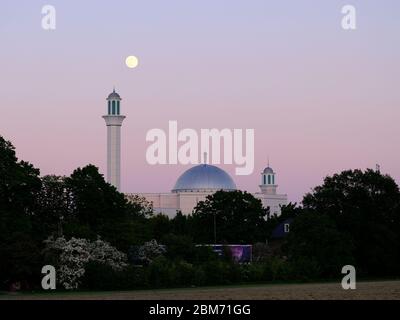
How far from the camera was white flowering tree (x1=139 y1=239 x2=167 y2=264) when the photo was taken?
300ft

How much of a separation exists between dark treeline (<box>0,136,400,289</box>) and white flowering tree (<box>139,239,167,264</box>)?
50 cm

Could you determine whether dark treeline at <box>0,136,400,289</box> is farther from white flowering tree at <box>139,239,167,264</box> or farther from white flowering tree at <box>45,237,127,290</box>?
white flowering tree at <box>45,237,127,290</box>

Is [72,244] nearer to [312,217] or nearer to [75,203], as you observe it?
[75,203]

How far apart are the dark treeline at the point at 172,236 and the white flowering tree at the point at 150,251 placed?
1.63 ft

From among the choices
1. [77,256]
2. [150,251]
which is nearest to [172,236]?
[150,251]

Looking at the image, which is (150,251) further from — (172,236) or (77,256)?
(77,256)

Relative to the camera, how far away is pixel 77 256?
261 feet

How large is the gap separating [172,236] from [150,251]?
3461mm

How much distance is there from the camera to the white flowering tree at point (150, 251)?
91.5m

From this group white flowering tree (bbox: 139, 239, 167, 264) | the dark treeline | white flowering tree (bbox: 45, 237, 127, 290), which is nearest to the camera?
white flowering tree (bbox: 45, 237, 127, 290)

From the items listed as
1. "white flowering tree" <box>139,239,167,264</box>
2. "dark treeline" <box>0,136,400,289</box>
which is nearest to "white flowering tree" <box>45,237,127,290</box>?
"dark treeline" <box>0,136,400,289</box>

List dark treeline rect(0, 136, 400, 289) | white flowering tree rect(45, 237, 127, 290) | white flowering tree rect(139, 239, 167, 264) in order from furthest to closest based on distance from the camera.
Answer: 1. white flowering tree rect(139, 239, 167, 264)
2. dark treeline rect(0, 136, 400, 289)
3. white flowering tree rect(45, 237, 127, 290)

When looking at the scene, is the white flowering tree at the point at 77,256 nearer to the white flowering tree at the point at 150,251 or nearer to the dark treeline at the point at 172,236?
the dark treeline at the point at 172,236

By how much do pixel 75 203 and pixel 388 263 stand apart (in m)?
31.1
